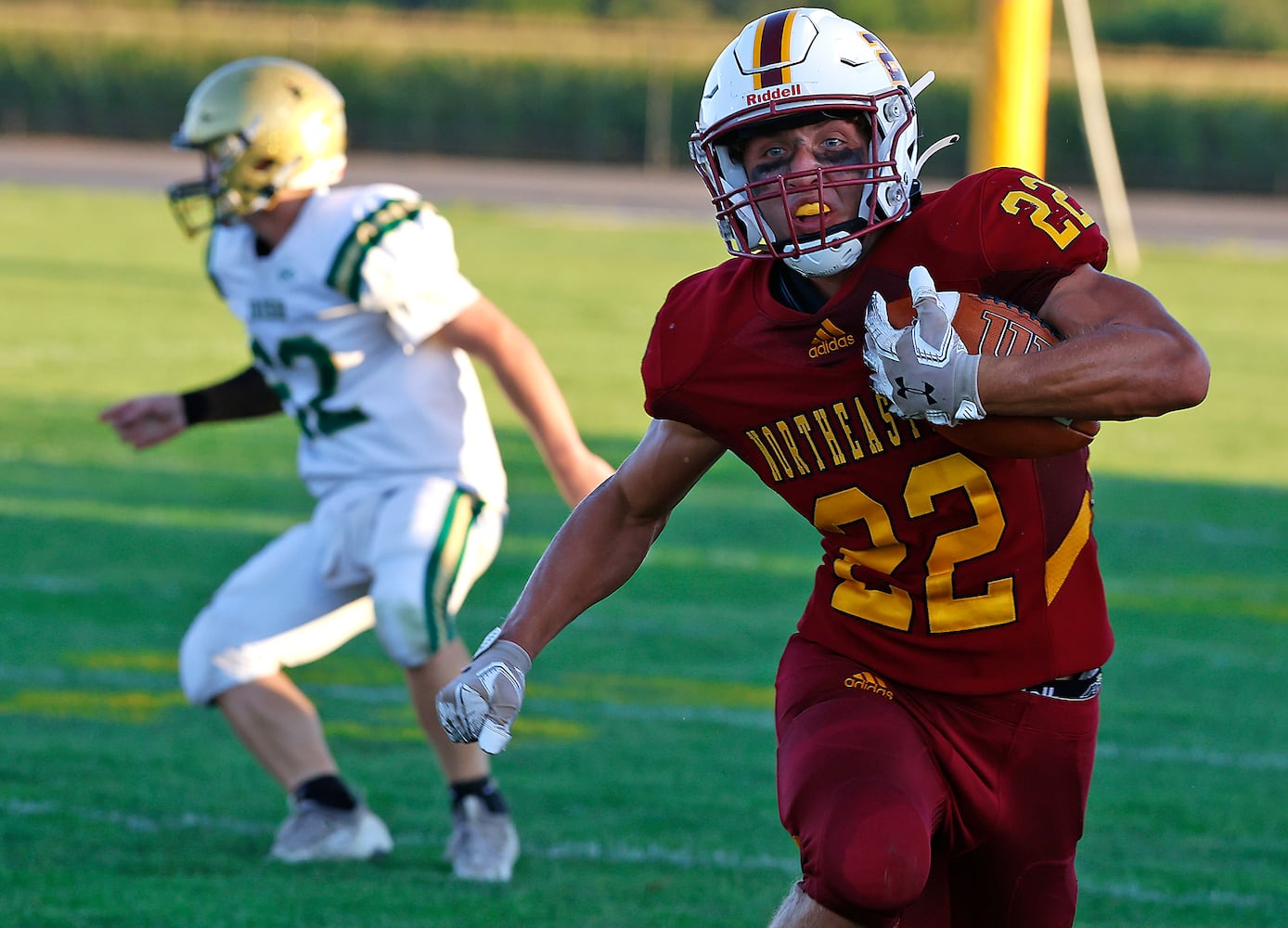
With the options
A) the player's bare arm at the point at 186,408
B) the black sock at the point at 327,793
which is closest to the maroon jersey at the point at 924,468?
the black sock at the point at 327,793

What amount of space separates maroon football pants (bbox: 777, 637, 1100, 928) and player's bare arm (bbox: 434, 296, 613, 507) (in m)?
1.25

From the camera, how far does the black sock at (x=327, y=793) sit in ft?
15.0

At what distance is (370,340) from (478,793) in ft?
3.94

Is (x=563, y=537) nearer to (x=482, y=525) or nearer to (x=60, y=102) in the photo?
(x=482, y=525)

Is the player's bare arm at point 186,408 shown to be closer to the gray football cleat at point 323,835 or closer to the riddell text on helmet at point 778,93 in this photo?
the gray football cleat at point 323,835

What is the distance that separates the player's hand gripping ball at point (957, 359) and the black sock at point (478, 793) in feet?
6.55

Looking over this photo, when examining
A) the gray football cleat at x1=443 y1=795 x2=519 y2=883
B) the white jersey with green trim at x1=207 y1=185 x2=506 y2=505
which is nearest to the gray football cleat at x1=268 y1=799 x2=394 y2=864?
the gray football cleat at x1=443 y1=795 x2=519 y2=883

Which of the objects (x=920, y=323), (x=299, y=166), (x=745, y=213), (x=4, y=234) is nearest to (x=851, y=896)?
(x=920, y=323)

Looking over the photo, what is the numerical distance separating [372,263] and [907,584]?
6.97 feet

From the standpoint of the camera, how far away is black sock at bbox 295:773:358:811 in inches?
180

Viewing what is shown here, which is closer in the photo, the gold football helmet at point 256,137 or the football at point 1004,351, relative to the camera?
the football at point 1004,351

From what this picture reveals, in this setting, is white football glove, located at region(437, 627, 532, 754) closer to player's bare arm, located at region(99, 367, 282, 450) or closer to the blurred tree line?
player's bare arm, located at region(99, 367, 282, 450)

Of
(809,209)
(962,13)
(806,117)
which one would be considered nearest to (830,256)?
(809,209)

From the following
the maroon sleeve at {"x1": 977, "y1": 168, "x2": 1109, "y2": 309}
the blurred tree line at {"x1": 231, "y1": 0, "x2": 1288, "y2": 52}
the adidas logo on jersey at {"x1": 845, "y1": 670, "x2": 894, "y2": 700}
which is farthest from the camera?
the blurred tree line at {"x1": 231, "y1": 0, "x2": 1288, "y2": 52}
